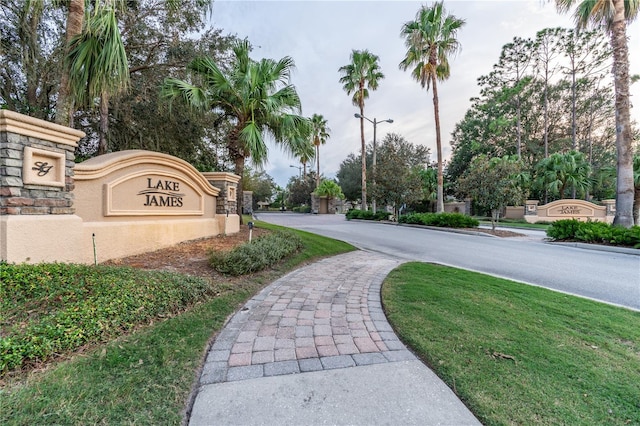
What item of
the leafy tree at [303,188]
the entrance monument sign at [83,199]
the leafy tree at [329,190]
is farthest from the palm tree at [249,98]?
the leafy tree at [303,188]

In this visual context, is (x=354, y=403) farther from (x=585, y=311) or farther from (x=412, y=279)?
(x=585, y=311)

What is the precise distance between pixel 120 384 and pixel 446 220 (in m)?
16.1

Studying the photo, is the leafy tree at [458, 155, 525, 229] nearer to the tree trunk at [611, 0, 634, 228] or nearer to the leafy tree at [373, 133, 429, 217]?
the tree trunk at [611, 0, 634, 228]

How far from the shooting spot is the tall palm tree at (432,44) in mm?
15016

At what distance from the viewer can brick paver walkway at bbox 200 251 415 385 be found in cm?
250

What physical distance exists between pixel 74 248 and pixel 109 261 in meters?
0.75

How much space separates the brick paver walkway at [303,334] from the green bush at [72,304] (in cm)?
93

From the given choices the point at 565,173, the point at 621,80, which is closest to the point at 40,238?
the point at 621,80

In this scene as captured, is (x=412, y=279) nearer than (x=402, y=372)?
No

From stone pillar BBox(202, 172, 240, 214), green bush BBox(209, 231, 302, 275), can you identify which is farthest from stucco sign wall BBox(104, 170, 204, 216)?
green bush BBox(209, 231, 302, 275)

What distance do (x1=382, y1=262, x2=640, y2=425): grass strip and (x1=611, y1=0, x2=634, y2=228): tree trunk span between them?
32.1 feet

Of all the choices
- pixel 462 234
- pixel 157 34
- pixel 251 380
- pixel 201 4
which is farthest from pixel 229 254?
pixel 462 234

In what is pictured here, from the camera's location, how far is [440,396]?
2.11 m

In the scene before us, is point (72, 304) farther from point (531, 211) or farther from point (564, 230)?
point (531, 211)
